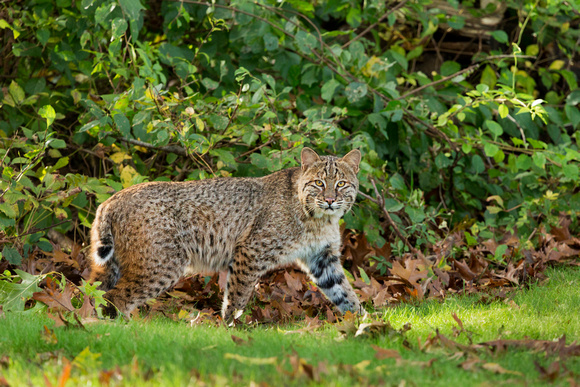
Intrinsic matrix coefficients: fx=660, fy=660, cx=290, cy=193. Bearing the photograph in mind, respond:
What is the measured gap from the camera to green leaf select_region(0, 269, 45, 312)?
17.4 ft

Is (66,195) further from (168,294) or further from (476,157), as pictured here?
(476,157)

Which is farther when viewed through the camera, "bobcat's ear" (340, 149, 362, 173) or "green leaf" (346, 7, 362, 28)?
"green leaf" (346, 7, 362, 28)

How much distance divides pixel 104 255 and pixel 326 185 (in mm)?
2117

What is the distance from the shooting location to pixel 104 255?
5820mm

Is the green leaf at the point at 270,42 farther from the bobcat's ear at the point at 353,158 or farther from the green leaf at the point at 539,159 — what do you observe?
the green leaf at the point at 539,159

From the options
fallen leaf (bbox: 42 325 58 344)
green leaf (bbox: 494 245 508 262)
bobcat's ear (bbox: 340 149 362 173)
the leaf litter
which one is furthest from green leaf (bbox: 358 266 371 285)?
fallen leaf (bbox: 42 325 58 344)

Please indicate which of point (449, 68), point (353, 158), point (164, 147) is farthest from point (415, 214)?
point (449, 68)

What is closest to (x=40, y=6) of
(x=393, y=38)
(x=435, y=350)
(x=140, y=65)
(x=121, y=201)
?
(x=140, y=65)

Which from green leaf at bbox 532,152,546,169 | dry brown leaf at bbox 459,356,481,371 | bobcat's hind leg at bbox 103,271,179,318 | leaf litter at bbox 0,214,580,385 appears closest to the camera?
dry brown leaf at bbox 459,356,481,371

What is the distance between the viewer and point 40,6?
24.7 feet

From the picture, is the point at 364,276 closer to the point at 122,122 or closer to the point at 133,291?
the point at 133,291

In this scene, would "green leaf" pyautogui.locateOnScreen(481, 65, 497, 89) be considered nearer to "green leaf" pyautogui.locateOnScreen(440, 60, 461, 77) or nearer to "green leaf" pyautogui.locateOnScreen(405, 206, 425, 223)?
"green leaf" pyautogui.locateOnScreen(440, 60, 461, 77)

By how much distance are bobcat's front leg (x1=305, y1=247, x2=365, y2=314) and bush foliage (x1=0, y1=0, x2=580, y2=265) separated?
1.02 m

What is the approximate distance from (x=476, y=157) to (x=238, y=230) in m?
3.42
